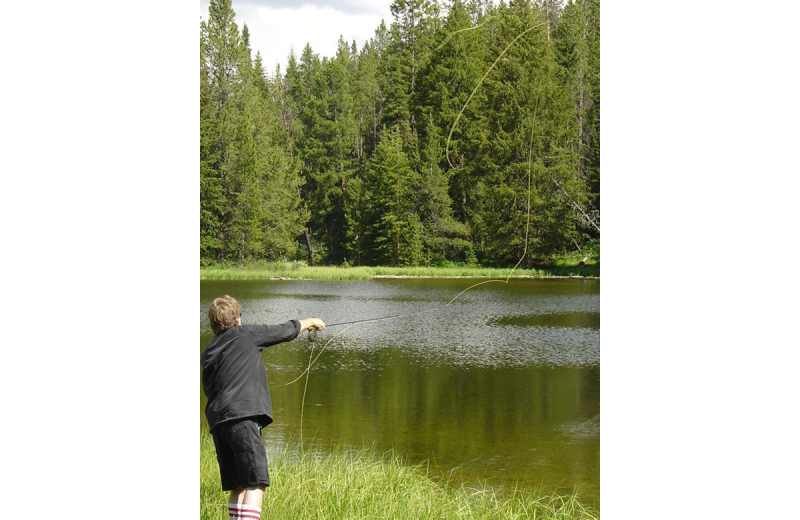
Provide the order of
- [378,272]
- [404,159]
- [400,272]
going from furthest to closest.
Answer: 1. [404,159]
2. [378,272]
3. [400,272]

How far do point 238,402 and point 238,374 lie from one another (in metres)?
0.10

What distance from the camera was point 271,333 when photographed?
8.39ft

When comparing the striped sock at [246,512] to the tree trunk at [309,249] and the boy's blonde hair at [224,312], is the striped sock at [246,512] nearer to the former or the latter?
the boy's blonde hair at [224,312]

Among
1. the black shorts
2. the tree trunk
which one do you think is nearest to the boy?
the black shorts

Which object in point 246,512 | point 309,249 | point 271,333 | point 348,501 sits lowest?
point 348,501

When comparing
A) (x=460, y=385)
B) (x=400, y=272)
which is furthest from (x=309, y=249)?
(x=460, y=385)

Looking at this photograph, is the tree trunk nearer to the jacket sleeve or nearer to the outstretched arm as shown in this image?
the outstretched arm

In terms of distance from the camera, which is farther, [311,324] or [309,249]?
[309,249]

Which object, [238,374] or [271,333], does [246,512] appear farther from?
[271,333]

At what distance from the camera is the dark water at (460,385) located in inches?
267

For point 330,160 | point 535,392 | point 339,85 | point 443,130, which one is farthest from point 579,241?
point 535,392

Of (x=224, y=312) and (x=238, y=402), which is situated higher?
(x=224, y=312)
